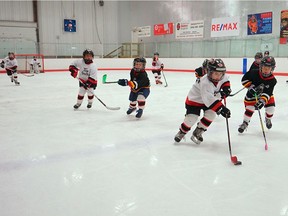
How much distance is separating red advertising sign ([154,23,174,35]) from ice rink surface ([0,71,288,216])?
12879 millimetres

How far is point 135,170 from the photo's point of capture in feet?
6.79

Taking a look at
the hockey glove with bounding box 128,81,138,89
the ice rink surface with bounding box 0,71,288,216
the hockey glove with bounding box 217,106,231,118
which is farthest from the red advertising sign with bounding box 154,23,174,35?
the hockey glove with bounding box 217,106,231,118

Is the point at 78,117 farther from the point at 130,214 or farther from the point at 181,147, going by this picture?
the point at 130,214

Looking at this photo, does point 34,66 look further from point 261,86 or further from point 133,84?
point 261,86

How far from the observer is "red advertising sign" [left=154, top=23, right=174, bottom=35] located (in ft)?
52.1

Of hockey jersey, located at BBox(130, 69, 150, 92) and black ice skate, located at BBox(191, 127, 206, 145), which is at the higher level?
hockey jersey, located at BBox(130, 69, 150, 92)

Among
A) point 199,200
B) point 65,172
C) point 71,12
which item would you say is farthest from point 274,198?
point 71,12

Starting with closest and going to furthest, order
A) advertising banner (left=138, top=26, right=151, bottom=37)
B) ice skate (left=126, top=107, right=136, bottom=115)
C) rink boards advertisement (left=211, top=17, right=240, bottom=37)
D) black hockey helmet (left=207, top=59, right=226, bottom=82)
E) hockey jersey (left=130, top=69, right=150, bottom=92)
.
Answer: black hockey helmet (left=207, top=59, right=226, bottom=82), hockey jersey (left=130, top=69, right=150, bottom=92), ice skate (left=126, top=107, right=136, bottom=115), rink boards advertisement (left=211, top=17, right=240, bottom=37), advertising banner (left=138, top=26, right=151, bottom=37)

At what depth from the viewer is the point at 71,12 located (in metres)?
17.0

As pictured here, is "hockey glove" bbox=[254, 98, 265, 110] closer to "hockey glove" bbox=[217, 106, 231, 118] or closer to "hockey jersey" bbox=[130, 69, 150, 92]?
"hockey glove" bbox=[217, 106, 231, 118]

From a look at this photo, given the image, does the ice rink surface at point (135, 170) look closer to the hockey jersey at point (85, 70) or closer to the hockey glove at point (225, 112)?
the hockey glove at point (225, 112)

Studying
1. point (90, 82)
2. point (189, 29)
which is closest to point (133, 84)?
point (90, 82)

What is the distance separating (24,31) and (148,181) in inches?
613

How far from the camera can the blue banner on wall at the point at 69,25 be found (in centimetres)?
1680
